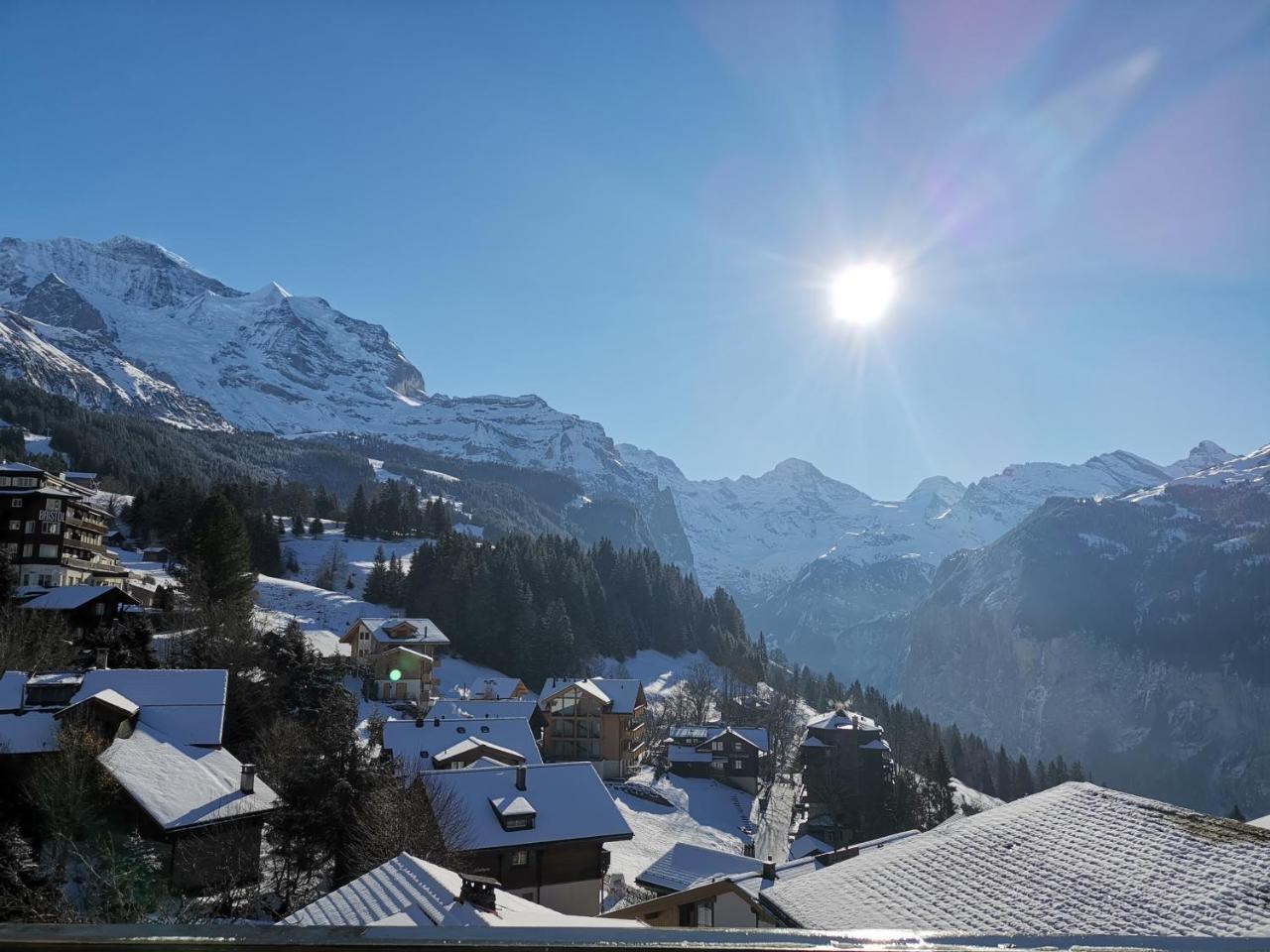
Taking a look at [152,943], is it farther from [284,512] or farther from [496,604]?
[284,512]

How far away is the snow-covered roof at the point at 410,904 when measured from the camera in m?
14.2

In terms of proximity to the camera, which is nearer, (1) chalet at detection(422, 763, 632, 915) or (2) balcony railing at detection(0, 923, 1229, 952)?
(2) balcony railing at detection(0, 923, 1229, 952)

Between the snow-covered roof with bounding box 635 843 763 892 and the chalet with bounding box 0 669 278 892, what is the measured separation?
17163 mm

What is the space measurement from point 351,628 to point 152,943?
82759mm

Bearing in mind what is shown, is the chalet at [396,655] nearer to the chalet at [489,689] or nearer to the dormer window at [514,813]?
the chalet at [489,689]

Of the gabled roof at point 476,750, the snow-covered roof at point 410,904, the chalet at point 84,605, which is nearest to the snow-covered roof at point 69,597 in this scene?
the chalet at point 84,605

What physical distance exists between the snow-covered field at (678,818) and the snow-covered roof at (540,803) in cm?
876

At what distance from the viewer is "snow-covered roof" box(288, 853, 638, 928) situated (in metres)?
14.2

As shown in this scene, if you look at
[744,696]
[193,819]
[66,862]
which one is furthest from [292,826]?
[744,696]

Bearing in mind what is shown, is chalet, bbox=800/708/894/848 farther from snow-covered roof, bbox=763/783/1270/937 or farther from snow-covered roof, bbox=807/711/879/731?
snow-covered roof, bbox=763/783/1270/937

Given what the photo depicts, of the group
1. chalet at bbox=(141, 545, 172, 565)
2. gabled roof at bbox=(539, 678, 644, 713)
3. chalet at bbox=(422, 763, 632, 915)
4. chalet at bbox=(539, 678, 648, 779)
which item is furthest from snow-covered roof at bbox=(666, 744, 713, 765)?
chalet at bbox=(141, 545, 172, 565)

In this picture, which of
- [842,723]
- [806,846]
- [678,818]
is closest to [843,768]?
[842,723]

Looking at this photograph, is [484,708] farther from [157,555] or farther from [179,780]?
[157,555]

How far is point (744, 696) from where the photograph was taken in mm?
105625
